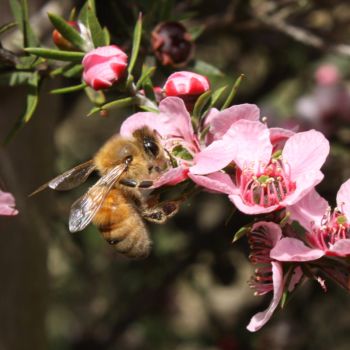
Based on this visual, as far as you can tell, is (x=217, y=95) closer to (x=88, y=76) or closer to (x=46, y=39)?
(x=88, y=76)

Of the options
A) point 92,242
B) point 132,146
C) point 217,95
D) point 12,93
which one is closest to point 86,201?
point 132,146

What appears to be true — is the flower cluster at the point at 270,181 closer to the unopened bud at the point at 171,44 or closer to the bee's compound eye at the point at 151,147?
the bee's compound eye at the point at 151,147

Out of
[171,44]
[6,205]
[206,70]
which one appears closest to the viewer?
[6,205]

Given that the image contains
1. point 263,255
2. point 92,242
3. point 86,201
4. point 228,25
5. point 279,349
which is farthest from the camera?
point 92,242

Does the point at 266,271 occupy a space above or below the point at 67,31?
below

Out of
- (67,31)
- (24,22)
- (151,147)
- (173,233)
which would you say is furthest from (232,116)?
(173,233)

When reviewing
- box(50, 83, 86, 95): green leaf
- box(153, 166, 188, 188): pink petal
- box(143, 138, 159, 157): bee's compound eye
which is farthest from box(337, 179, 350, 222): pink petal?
box(50, 83, 86, 95): green leaf

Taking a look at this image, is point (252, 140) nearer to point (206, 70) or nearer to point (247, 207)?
point (247, 207)
